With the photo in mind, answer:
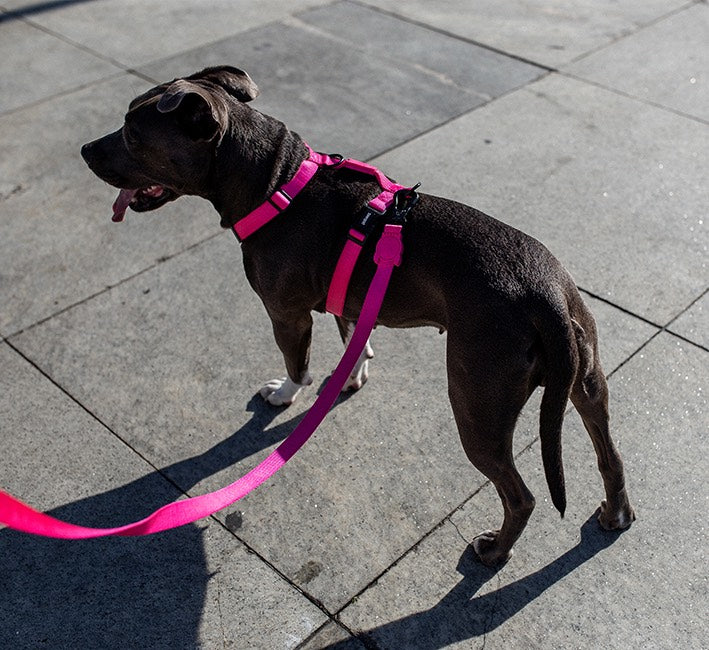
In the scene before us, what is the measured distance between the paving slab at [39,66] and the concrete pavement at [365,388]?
0.04m

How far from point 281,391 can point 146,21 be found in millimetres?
5371

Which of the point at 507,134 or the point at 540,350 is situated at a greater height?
the point at 540,350

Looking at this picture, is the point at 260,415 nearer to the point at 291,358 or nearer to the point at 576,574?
the point at 291,358

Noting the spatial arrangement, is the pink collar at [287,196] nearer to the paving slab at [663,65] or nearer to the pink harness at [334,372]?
the pink harness at [334,372]

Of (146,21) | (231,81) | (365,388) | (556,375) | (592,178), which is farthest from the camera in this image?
(146,21)

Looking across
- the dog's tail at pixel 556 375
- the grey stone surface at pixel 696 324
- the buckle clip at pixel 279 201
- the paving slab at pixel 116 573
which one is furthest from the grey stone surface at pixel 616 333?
the paving slab at pixel 116 573

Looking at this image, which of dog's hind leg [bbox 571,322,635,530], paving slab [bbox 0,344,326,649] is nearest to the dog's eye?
paving slab [bbox 0,344,326,649]

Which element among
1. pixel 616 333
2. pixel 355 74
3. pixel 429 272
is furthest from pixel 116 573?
pixel 355 74

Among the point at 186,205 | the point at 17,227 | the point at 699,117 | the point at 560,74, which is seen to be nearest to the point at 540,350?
the point at 186,205

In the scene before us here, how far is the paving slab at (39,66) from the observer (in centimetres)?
721

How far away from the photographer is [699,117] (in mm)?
6668

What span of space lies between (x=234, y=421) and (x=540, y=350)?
5.72 feet

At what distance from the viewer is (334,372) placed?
3.29 metres

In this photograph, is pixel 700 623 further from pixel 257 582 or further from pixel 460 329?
pixel 257 582
